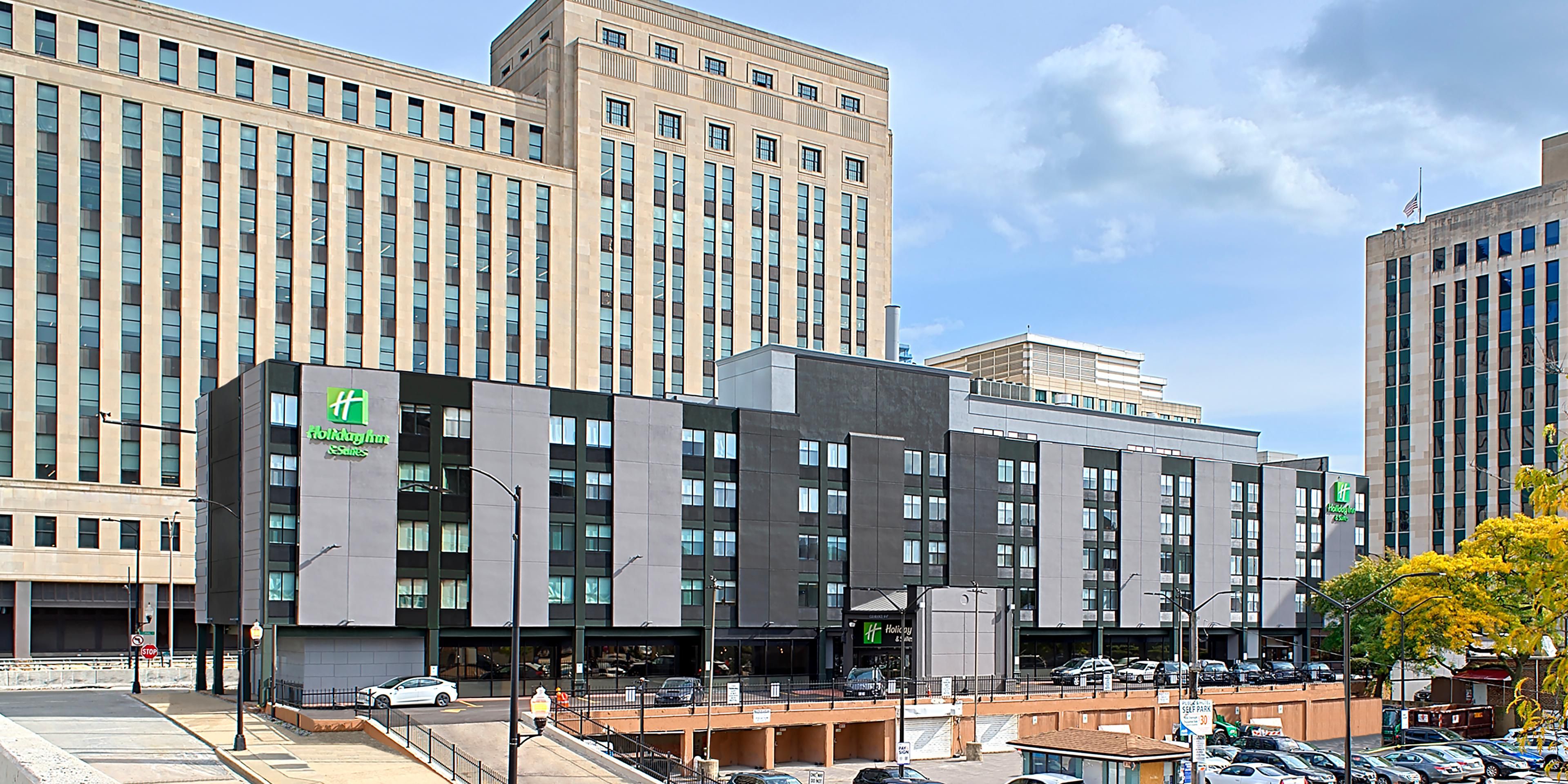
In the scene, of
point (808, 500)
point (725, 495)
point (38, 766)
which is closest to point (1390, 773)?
point (808, 500)

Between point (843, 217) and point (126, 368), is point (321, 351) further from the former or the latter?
point (843, 217)

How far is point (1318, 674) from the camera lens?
8481cm

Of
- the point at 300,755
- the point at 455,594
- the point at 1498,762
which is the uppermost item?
the point at 455,594

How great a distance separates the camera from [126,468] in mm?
97812

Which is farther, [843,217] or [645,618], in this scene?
[843,217]

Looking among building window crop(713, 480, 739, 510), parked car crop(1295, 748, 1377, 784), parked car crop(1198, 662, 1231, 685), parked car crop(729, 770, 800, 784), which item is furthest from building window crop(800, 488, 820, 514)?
parked car crop(729, 770, 800, 784)

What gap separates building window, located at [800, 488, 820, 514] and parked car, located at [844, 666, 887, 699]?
10236 millimetres

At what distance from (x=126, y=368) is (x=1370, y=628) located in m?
84.2

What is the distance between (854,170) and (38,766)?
12606cm

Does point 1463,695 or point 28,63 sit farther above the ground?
point 28,63

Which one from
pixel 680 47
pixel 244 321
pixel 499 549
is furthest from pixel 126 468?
pixel 680 47

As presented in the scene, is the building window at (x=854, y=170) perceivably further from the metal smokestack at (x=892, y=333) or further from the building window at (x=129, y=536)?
the building window at (x=129, y=536)

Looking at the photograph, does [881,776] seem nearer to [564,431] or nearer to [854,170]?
[564,431]

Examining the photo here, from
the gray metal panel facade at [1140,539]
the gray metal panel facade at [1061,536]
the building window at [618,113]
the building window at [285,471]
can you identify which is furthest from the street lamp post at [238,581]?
the building window at [618,113]
